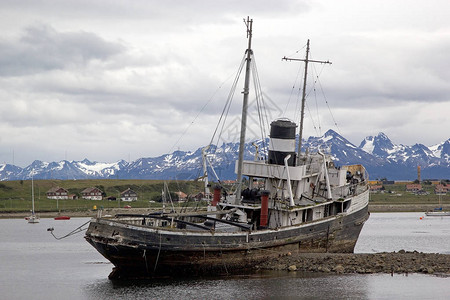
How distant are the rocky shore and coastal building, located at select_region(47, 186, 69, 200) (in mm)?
119808

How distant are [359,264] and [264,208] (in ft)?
24.8

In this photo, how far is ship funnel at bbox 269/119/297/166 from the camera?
51094 millimetres

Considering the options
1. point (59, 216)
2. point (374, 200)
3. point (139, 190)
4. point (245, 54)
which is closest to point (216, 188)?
point (245, 54)

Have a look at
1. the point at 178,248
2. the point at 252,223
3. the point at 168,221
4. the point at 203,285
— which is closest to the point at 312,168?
the point at 252,223

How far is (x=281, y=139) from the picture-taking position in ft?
168

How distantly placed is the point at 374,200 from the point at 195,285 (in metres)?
156

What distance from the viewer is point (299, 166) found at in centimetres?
5175

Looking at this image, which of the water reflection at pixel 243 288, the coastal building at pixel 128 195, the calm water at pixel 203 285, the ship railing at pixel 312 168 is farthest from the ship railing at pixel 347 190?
the coastal building at pixel 128 195

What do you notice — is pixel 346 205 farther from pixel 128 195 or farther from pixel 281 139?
pixel 128 195

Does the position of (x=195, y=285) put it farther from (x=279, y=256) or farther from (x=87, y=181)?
(x=87, y=181)

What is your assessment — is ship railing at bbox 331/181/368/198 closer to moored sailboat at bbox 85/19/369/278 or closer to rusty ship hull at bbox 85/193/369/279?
moored sailboat at bbox 85/19/369/278

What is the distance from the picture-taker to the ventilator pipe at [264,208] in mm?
47003

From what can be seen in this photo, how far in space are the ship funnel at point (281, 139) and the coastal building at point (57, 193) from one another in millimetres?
116618

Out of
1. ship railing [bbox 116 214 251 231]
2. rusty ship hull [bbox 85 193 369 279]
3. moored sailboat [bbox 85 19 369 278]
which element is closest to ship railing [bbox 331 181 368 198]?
moored sailboat [bbox 85 19 369 278]
